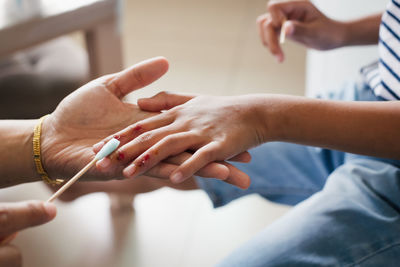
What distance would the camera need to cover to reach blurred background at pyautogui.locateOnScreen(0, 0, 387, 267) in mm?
697

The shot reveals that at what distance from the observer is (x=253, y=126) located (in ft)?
1.90

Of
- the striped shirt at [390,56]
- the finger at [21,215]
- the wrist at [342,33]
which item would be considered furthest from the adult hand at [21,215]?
the wrist at [342,33]

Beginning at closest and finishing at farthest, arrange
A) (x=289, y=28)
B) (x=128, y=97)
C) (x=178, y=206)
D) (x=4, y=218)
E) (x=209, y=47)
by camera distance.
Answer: (x=4, y=218) → (x=128, y=97) → (x=289, y=28) → (x=178, y=206) → (x=209, y=47)

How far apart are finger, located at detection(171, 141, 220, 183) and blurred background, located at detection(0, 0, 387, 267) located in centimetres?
16

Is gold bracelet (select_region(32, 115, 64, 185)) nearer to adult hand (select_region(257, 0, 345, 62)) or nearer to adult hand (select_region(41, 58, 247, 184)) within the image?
adult hand (select_region(41, 58, 247, 184))

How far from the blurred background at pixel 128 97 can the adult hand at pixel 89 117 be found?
3 cm

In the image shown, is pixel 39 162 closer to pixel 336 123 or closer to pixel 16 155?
pixel 16 155

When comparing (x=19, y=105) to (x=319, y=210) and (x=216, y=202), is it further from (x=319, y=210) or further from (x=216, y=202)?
(x=319, y=210)

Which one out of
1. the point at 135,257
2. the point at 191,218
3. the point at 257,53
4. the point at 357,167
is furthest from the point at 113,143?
the point at 257,53

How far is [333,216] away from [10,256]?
0.42 metres

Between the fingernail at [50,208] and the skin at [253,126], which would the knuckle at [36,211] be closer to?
the fingernail at [50,208]

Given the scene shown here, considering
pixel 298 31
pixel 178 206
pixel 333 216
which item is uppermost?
pixel 298 31

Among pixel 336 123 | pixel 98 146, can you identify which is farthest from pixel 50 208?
pixel 336 123

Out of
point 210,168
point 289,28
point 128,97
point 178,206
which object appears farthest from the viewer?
point 178,206
